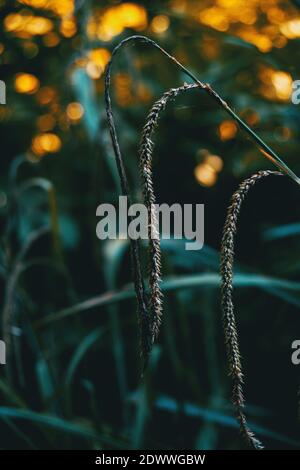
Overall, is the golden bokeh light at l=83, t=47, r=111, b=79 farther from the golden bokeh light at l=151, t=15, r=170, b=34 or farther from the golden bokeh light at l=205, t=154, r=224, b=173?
the golden bokeh light at l=205, t=154, r=224, b=173

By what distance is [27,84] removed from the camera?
135cm

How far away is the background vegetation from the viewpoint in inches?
32.1

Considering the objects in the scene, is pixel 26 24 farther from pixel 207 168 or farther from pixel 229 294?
pixel 229 294

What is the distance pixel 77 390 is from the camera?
1.07m

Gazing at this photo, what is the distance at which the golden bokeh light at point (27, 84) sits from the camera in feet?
4.27

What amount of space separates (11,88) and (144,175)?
111 cm

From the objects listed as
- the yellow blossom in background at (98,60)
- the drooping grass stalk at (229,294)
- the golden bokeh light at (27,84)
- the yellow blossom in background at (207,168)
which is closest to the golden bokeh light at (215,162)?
the yellow blossom in background at (207,168)

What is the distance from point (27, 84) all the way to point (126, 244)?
21.8 inches

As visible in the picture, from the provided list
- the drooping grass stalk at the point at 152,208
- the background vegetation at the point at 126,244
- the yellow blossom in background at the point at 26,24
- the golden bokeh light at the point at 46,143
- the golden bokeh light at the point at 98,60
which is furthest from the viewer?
the golden bokeh light at the point at 46,143

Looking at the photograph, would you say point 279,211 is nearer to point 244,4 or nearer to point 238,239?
point 238,239

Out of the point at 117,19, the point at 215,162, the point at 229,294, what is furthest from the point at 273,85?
the point at 229,294

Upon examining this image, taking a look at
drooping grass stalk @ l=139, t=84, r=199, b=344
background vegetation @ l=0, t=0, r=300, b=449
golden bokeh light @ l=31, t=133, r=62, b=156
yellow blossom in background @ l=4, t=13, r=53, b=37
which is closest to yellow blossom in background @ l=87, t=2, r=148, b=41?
background vegetation @ l=0, t=0, r=300, b=449

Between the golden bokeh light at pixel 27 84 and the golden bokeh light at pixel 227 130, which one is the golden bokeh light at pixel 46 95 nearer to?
the golden bokeh light at pixel 27 84
